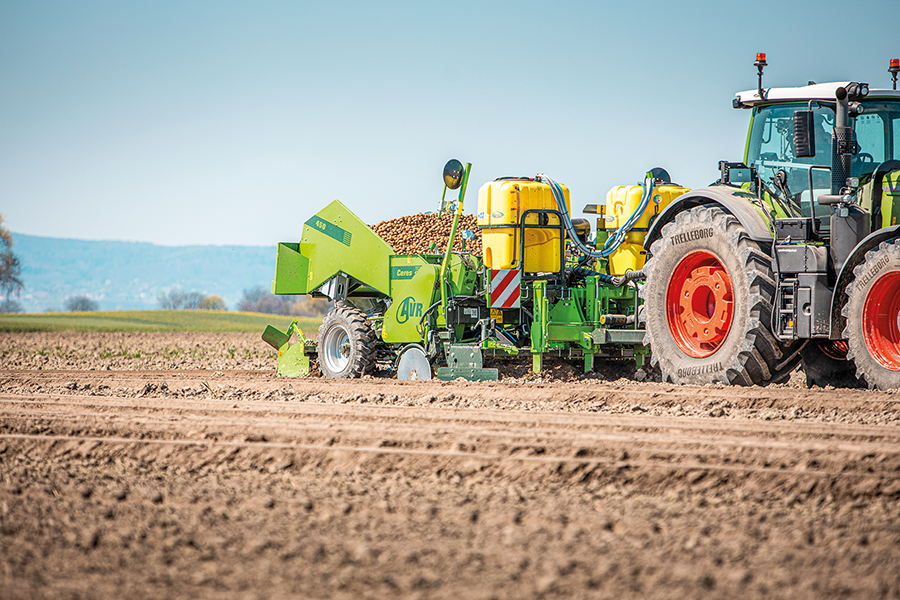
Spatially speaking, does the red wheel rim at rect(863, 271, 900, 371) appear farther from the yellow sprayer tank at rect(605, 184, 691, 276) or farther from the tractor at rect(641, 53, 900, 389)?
the yellow sprayer tank at rect(605, 184, 691, 276)

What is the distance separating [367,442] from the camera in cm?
544

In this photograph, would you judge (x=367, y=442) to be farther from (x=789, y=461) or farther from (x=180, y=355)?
(x=180, y=355)

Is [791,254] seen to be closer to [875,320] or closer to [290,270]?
[875,320]

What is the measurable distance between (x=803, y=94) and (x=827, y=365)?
2.26 metres

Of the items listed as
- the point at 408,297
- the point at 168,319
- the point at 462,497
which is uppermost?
the point at 408,297

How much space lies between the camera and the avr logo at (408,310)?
10.5m

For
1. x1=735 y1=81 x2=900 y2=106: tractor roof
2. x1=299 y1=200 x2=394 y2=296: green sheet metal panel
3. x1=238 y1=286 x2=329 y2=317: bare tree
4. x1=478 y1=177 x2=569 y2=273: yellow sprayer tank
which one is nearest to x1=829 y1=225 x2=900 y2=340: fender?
x1=735 y1=81 x2=900 y2=106: tractor roof

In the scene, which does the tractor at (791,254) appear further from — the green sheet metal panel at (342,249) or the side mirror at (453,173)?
the green sheet metal panel at (342,249)

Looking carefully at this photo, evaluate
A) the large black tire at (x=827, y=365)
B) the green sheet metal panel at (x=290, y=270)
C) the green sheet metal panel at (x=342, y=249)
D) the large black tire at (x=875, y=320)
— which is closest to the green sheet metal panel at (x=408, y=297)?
the green sheet metal panel at (x=342, y=249)

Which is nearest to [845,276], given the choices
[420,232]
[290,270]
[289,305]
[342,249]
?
[342,249]

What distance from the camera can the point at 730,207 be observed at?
7465mm

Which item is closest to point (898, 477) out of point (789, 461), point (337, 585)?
point (789, 461)

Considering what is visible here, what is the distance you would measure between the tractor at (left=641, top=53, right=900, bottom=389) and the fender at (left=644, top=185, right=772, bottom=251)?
16 millimetres

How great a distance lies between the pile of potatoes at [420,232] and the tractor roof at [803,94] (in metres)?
5.44
